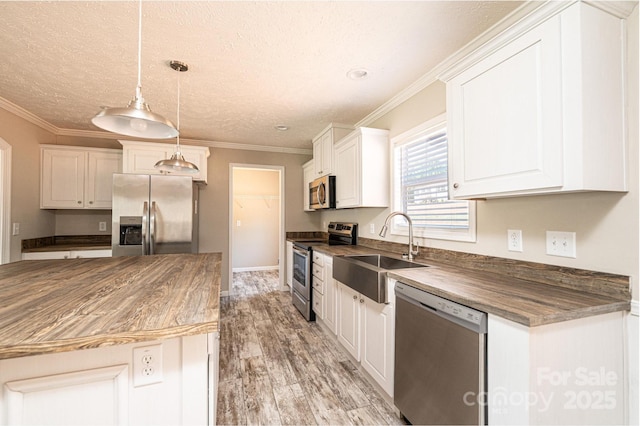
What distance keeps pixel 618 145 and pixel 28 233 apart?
16.7ft

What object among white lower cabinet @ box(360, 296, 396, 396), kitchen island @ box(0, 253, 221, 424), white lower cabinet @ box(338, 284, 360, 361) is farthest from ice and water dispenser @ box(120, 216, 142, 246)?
white lower cabinet @ box(360, 296, 396, 396)

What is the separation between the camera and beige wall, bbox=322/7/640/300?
1.15 m

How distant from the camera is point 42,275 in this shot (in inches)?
58.2

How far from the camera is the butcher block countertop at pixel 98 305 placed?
29.6 inches

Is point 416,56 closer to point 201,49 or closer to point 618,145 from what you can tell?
point 618,145

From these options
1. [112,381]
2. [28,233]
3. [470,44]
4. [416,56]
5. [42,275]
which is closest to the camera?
[112,381]

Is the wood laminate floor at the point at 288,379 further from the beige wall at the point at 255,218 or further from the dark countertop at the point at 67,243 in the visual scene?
the beige wall at the point at 255,218

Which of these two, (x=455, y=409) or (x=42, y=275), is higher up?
(x=42, y=275)

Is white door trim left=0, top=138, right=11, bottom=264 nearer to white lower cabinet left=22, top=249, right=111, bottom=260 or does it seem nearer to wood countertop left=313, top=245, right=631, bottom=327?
white lower cabinet left=22, top=249, right=111, bottom=260

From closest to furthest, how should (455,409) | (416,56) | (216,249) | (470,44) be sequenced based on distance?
(455,409), (470,44), (416,56), (216,249)

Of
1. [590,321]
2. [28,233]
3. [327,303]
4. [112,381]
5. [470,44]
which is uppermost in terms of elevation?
[470,44]

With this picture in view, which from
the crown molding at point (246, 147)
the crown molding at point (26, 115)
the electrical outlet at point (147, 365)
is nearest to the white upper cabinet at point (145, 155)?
the crown molding at point (246, 147)

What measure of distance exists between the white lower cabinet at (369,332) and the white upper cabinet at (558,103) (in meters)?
0.98

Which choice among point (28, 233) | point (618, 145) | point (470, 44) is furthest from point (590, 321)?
point (28, 233)
